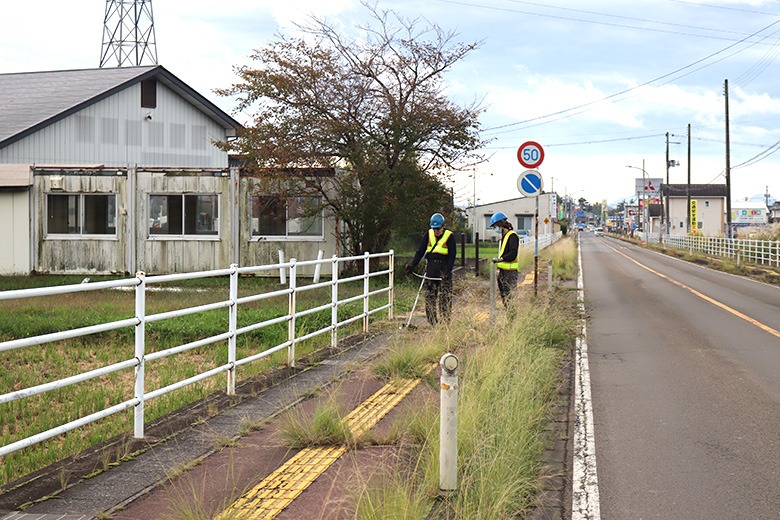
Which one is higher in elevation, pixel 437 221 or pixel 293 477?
pixel 437 221

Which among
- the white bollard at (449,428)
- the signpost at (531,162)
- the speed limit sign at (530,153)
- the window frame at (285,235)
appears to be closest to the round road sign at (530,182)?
the signpost at (531,162)

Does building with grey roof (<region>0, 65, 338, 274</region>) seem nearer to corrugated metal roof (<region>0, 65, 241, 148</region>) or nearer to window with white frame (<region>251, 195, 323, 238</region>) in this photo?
window with white frame (<region>251, 195, 323, 238</region>)

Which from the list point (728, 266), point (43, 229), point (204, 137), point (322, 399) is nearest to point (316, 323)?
point (322, 399)

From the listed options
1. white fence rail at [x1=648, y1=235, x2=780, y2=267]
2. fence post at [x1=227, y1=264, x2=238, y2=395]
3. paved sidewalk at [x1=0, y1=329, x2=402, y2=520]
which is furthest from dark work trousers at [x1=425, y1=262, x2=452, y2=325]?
white fence rail at [x1=648, y1=235, x2=780, y2=267]

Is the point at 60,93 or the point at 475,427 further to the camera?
the point at 60,93

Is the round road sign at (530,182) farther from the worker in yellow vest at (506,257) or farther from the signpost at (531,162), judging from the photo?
the worker in yellow vest at (506,257)

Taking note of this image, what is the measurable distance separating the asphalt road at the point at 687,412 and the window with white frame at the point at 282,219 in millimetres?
10661

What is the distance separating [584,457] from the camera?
6816 mm

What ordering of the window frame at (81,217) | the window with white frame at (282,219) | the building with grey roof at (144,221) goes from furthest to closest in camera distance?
1. the window frame at (81,217)
2. the building with grey roof at (144,221)
3. the window with white frame at (282,219)

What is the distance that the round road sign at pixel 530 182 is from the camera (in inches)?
691

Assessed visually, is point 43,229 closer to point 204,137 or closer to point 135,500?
point 204,137

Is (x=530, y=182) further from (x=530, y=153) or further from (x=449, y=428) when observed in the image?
(x=449, y=428)

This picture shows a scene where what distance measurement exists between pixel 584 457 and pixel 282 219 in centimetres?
2036

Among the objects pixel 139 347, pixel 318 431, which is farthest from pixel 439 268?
pixel 139 347
